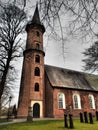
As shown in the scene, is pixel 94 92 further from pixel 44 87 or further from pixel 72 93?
pixel 44 87

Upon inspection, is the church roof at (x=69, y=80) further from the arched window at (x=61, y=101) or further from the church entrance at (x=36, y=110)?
the church entrance at (x=36, y=110)

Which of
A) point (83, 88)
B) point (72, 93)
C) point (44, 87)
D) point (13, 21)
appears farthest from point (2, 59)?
point (83, 88)

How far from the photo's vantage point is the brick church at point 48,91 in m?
23.1

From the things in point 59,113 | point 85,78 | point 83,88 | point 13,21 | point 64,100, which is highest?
Answer: point 13,21

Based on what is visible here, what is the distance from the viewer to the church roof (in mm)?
25672

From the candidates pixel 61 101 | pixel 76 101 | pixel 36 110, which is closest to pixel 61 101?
pixel 61 101

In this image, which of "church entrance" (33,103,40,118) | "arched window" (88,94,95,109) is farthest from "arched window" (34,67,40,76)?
"arched window" (88,94,95,109)

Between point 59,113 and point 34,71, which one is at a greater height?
point 34,71

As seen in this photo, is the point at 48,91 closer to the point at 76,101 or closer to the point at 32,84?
the point at 32,84

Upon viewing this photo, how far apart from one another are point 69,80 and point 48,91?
5149mm

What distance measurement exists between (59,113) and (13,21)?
15.1m

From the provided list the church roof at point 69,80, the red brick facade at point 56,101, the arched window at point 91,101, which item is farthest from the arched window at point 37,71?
the arched window at point 91,101

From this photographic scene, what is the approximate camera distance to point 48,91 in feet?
81.0

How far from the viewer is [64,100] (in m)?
24.4
